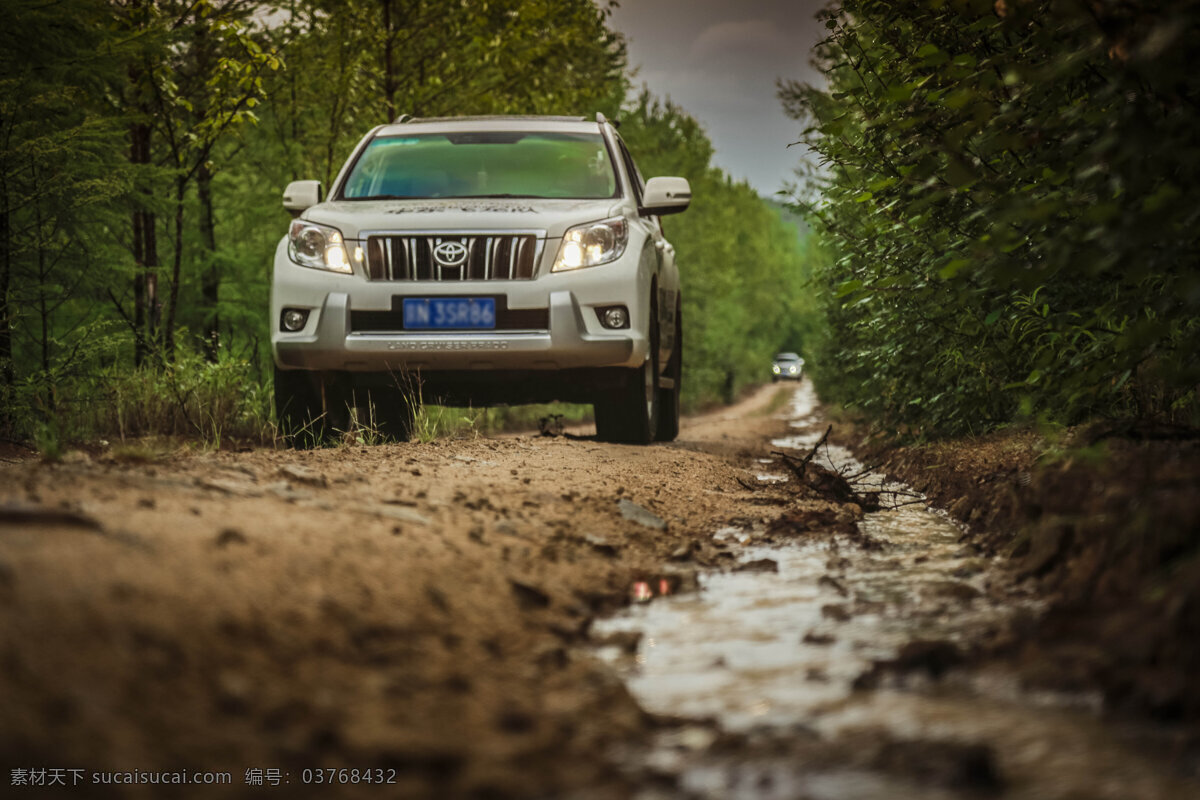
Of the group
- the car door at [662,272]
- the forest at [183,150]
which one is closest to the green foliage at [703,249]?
the forest at [183,150]

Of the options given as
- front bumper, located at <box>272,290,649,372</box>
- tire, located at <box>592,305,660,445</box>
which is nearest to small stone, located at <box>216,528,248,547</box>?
front bumper, located at <box>272,290,649,372</box>

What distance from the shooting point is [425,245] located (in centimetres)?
649

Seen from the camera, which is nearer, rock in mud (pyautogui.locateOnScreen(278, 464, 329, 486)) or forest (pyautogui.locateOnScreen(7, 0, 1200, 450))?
forest (pyautogui.locateOnScreen(7, 0, 1200, 450))

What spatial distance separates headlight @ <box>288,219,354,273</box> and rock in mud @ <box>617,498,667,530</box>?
2.72m

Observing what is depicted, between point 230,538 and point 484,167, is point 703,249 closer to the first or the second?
point 484,167

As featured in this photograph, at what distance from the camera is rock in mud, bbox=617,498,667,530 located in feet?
14.4

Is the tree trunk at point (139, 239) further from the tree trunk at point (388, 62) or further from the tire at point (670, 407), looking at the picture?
the tire at point (670, 407)

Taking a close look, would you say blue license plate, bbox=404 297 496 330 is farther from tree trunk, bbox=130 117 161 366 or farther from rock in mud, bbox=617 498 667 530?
tree trunk, bbox=130 117 161 366

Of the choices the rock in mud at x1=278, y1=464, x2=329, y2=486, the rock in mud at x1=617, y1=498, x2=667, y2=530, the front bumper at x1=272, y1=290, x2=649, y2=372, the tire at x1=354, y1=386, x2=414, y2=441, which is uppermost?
the front bumper at x1=272, y1=290, x2=649, y2=372

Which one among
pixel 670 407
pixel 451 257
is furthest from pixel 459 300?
pixel 670 407

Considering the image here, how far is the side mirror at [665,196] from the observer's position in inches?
290

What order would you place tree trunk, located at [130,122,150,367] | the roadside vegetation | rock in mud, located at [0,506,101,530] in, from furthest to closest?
tree trunk, located at [130,122,150,367], rock in mud, located at [0,506,101,530], the roadside vegetation

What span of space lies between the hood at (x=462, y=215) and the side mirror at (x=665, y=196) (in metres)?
0.54

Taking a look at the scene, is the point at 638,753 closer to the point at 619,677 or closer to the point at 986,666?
the point at 619,677
